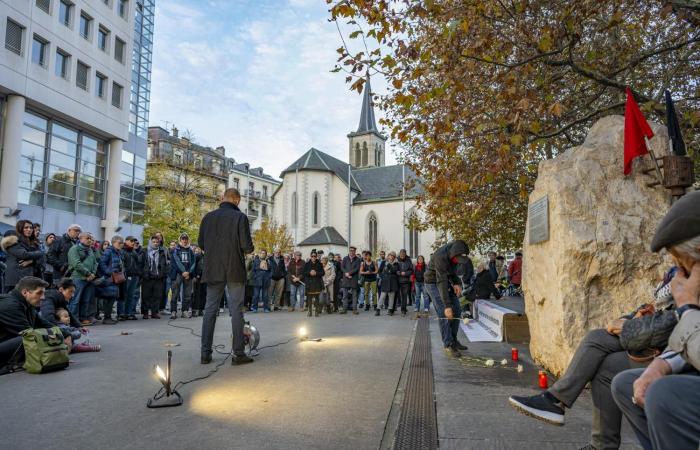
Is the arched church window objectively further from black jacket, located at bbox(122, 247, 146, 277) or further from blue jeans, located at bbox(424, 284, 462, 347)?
blue jeans, located at bbox(424, 284, 462, 347)

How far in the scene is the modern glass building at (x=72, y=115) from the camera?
2027 centimetres

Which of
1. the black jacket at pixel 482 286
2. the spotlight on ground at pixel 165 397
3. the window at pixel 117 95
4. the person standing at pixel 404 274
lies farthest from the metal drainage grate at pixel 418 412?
the window at pixel 117 95

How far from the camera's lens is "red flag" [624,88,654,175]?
5.18 m

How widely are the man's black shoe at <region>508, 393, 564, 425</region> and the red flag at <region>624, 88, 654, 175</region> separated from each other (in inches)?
134

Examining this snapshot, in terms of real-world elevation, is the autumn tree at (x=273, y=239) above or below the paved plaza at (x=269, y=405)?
above

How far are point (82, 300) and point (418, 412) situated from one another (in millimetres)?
9214

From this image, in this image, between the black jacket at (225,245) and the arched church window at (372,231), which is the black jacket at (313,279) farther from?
the arched church window at (372,231)

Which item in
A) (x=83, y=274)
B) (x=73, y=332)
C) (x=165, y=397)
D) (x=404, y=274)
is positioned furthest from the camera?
(x=404, y=274)

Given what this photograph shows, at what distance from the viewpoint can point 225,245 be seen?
250 inches

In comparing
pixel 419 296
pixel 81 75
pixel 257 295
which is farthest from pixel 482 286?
pixel 81 75

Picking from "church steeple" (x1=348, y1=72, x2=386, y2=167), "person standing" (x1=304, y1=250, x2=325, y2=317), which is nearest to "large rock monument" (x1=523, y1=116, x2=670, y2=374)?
"person standing" (x1=304, y1=250, x2=325, y2=317)

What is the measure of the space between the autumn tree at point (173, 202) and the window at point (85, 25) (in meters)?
14.3

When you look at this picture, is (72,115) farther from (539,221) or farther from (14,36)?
(539,221)

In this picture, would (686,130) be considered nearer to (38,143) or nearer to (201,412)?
(201,412)
